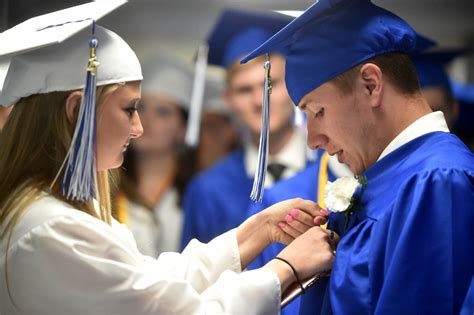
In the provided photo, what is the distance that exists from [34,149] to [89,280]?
368 mm

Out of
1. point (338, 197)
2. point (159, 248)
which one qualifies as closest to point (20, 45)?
point (338, 197)

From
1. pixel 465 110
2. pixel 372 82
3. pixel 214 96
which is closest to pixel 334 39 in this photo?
pixel 372 82

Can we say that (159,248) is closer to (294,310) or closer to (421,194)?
(294,310)

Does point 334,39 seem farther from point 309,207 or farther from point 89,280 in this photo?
point 89,280

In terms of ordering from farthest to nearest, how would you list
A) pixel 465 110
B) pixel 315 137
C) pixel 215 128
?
pixel 215 128
pixel 465 110
pixel 315 137

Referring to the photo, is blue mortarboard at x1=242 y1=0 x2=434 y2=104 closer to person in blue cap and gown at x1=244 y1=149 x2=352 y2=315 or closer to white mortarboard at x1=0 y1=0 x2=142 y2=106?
white mortarboard at x1=0 y1=0 x2=142 y2=106

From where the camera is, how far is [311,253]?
2.28m

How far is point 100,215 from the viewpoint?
2359 millimetres

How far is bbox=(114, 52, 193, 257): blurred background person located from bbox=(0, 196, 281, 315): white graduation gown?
8.61 ft

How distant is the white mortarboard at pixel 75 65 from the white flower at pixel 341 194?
22.8 inches

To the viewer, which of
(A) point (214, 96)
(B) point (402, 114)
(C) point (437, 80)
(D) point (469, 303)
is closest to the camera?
(D) point (469, 303)

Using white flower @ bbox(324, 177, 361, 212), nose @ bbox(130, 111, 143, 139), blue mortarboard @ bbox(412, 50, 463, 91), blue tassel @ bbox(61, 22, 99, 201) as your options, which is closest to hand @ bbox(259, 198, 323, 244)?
white flower @ bbox(324, 177, 361, 212)

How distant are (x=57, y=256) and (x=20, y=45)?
0.52m

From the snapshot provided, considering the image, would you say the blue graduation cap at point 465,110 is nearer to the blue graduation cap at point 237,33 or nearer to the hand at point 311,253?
the blue graduation cap at point 237,33
